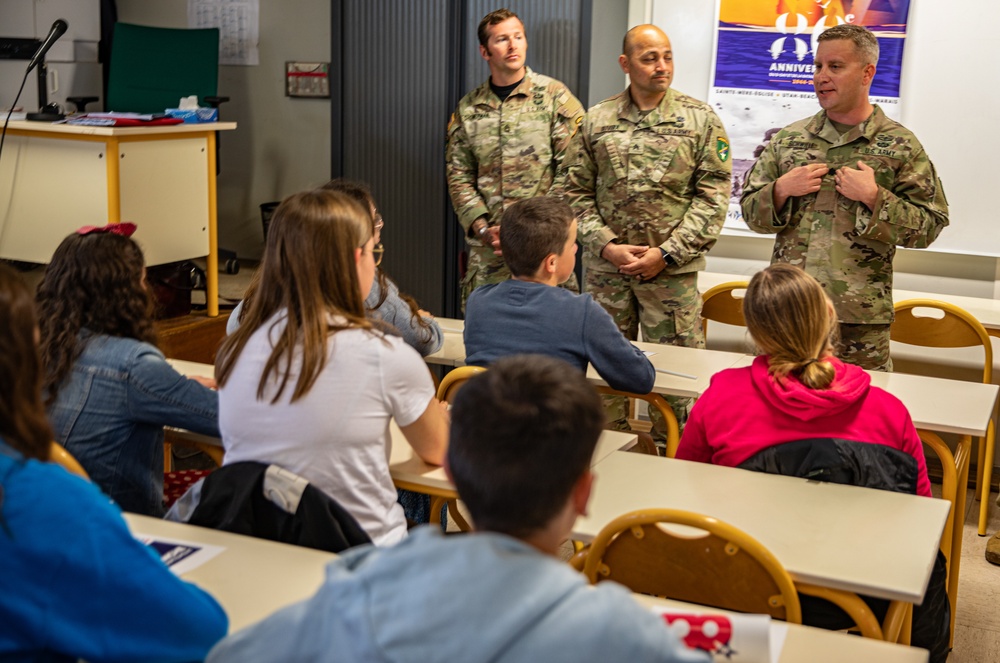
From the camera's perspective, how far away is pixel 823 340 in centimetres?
213

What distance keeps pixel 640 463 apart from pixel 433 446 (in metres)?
0.45

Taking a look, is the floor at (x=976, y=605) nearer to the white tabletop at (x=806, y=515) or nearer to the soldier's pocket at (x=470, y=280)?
the white tabletop at (x=806, y=515)

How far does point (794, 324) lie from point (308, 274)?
0.95 metres

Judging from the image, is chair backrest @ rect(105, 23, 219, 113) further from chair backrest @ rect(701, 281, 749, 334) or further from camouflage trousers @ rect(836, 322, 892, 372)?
camouflage trousers @ rect(836, 322, 892, 372)

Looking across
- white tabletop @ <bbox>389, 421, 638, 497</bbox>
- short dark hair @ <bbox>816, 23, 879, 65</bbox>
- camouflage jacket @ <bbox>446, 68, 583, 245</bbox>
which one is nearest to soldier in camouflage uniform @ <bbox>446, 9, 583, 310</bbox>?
camouflage jacket @ <bbox>446, 68, 583, 245</bbox>

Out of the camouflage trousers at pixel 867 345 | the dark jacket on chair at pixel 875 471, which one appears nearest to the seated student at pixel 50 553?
the dark jacket on chair at pixel 875 471

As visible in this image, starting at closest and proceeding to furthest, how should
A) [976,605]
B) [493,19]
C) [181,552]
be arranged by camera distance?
[181,552] < [976,605] < [493,19]

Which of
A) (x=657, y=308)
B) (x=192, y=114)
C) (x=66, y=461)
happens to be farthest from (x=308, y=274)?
(x=192, y=114)

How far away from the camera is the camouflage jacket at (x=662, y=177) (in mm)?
3908

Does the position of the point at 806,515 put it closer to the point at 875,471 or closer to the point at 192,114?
the point at 875,471

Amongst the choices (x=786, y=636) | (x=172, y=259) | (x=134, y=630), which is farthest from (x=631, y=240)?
(x=134, y=630)

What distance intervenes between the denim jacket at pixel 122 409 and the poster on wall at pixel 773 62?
2.78 m

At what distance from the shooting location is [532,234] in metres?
2.72

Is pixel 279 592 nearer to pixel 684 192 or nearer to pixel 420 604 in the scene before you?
pixel 420 604
